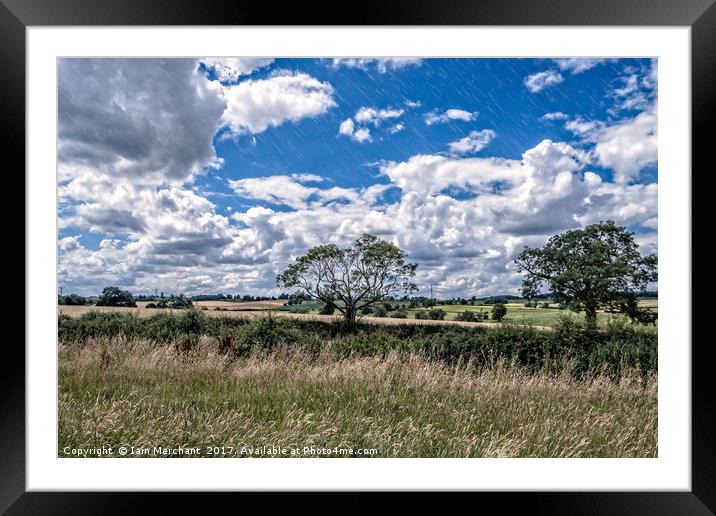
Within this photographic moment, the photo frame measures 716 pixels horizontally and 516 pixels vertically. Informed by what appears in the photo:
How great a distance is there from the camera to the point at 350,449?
116 inches

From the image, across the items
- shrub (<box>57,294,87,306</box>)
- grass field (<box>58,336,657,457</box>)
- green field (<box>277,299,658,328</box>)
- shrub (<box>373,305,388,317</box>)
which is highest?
shrub (<box>57,294,87,306</box>)

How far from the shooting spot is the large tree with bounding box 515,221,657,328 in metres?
6.39

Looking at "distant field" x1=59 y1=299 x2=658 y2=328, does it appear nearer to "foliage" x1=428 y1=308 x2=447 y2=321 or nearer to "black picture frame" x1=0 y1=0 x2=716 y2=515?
"foliage" x1=428 y1=308 x2=447 y2=321

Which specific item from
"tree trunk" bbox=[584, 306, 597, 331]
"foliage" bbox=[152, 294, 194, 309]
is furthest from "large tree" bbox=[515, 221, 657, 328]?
"foliage" bbox=[152, 294, 194, 309]

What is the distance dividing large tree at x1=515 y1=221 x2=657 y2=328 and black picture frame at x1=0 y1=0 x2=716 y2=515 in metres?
4.16

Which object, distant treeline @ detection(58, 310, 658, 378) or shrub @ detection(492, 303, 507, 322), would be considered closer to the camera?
distant treeline @ detection(58, 310, 658, 378)

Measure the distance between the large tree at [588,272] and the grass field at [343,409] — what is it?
232cm

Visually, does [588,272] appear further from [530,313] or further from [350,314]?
[350,314]
